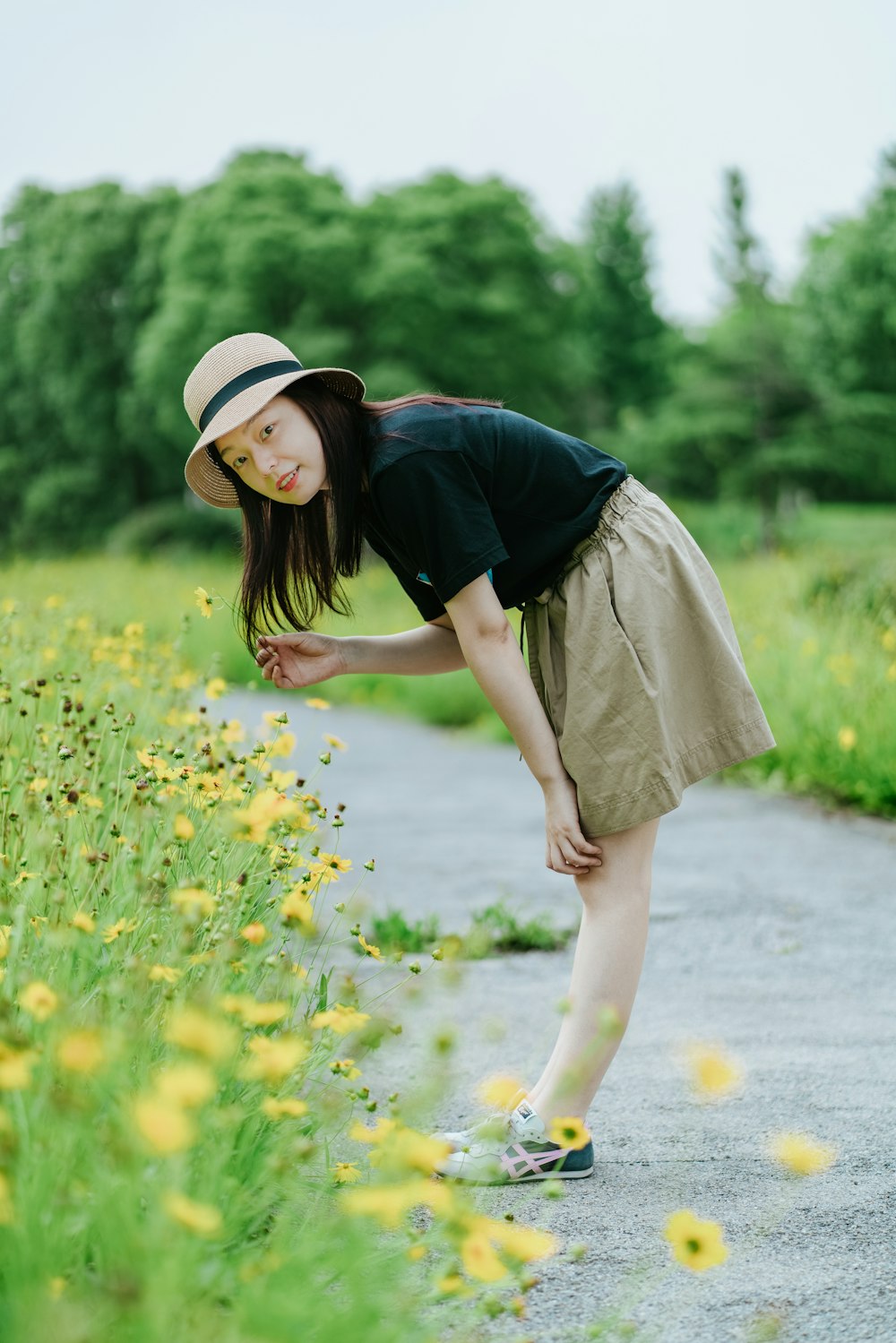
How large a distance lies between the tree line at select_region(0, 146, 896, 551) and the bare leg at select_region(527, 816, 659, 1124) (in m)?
17.5

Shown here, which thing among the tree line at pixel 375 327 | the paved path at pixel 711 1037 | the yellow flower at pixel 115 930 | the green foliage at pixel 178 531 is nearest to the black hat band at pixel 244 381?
the yellow flower at pixel 115 930

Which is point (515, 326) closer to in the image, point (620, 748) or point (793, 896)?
point (793, 896)

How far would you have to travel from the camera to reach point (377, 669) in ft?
7.91

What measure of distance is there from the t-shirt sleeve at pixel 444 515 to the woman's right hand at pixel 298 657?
1.36 ft

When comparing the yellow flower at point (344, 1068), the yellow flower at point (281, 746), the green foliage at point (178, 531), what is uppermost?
the yellow flower at point (281, 746)

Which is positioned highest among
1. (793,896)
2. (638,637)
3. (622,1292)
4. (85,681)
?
(638,637)

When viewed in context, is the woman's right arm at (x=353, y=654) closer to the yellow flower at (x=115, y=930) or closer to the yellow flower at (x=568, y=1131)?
the yellow flower at (x=115, y=930)

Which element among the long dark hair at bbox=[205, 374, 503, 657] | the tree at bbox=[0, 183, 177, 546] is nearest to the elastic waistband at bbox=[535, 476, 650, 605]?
the long dark hair at bbox=[205, 374, 503, 657]

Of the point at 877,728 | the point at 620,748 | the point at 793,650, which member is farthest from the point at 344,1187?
the point at 793,650

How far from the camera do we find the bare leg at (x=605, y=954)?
2.09 meters

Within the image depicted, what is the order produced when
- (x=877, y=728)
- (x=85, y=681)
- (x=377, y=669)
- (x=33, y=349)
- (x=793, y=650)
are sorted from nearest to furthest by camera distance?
(x=377, y=669), (x=85, y=681), (x=877, y=728), (x=793, y=650), (x=33, y=349)

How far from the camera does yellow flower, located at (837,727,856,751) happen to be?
4930 mm

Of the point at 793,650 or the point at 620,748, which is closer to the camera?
the point at 620,748

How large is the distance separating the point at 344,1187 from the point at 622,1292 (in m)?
0.40
